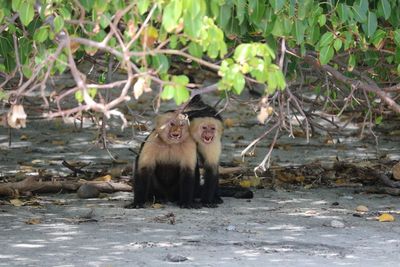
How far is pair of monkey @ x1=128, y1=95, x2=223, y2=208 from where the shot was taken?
7242 mm

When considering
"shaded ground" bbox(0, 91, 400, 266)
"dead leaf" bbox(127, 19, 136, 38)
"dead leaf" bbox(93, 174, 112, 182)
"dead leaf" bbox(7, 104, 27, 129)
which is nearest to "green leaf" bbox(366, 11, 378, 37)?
"shaded ground" bbox(0, 91, 400, 266)

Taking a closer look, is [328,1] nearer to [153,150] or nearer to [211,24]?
[211,24]

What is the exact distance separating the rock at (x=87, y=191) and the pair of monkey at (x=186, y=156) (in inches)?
16.2

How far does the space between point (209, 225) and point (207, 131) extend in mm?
925

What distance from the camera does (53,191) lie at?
7703 millimetres

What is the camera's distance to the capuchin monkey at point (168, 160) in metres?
7.20

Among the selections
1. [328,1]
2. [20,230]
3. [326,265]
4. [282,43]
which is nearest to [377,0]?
[328,1]

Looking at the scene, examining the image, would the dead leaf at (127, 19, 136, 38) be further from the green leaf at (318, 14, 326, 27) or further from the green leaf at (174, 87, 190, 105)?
the green leaf at (318, 14, 326, 27)

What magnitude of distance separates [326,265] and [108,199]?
251cm

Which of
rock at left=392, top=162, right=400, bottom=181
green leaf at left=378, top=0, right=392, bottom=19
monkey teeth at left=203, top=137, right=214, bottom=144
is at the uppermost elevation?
green leaf at left=378, top=0, right=392, bottom=19

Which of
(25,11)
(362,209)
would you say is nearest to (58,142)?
(362,209)

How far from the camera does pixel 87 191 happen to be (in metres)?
7.53

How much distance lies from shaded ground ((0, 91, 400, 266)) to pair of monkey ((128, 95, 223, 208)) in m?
0.16

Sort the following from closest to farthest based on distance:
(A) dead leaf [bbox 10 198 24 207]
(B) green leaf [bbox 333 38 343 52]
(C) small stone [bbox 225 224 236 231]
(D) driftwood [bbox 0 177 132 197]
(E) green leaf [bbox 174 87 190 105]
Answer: (E) green leaf [bbox 174 87 190 105]
(B) green leaf [bbox 333 38 343 52]
(C) small stone [bbox 225 224 236 231]
(A) dead leaf [bbox 10 198 24 207]
(D) driftwood [bbox 0 177 132 197]
